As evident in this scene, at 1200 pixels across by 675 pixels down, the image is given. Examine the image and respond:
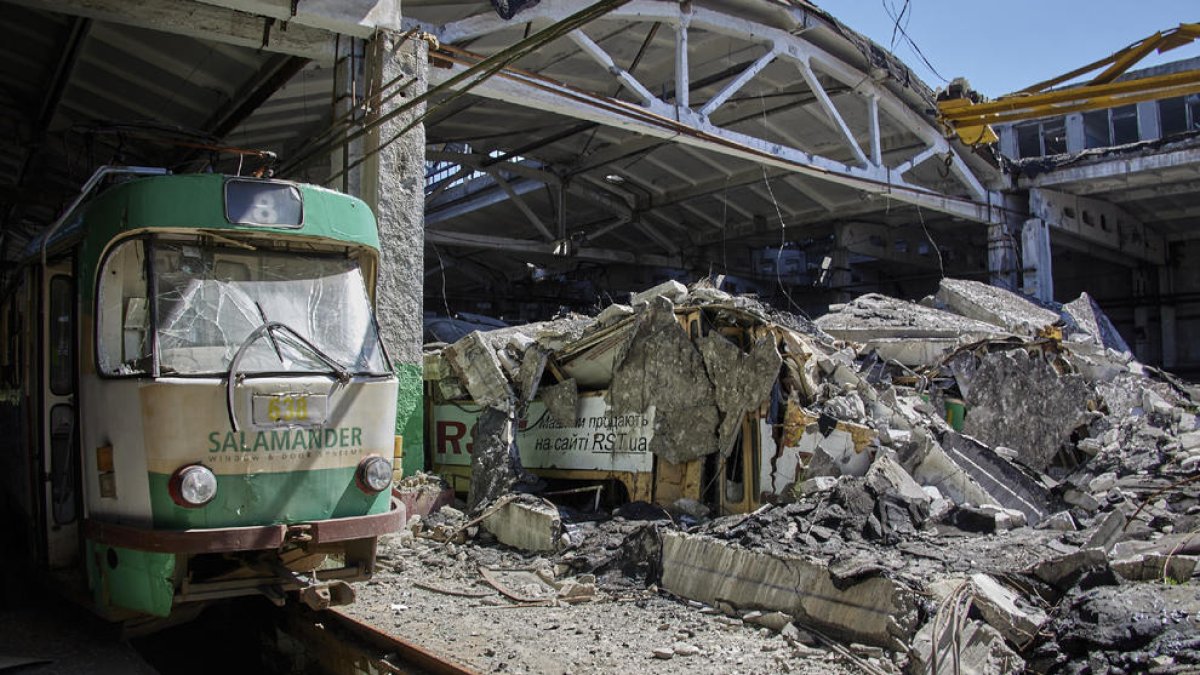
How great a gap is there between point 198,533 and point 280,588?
0.75 meters

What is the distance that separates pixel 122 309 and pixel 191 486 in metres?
1.18

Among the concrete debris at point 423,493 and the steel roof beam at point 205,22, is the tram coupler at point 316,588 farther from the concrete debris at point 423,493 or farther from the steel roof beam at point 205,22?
the steel roof beam at point 205,22

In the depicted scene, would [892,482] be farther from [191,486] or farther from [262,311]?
→ [191,486]

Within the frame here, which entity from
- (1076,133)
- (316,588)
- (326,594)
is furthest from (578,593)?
(1076,133)

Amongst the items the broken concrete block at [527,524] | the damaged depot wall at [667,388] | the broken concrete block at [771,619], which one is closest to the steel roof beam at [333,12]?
the damaged depot wall at [667,388]

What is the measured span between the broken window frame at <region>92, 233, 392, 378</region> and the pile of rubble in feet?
9.70

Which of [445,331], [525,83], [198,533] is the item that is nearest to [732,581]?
[198,533]

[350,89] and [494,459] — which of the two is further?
[494,459]

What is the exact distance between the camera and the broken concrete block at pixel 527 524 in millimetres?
8414

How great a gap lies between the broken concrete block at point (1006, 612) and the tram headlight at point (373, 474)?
3571mm

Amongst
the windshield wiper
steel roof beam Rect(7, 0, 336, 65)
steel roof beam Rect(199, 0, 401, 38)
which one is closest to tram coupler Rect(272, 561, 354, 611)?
the windshield wiper

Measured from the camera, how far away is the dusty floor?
558 cm

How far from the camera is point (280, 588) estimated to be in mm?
5551

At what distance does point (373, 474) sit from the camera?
18.6 feet
